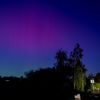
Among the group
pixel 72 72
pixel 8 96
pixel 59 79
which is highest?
Result: pixel 72 72

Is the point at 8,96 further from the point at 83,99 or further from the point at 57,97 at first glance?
the point at 83,99

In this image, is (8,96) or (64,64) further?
(64,64)

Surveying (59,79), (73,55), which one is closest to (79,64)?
(73,55)

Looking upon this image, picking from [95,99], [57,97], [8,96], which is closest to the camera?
[8,96]

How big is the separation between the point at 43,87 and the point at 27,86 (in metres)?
2.24

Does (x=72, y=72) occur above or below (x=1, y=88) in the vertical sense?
above

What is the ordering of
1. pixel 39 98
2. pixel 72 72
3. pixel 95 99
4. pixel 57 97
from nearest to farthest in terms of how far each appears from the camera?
pixel 39 98 < pixel 57 97 < pixel 95 99 < pixel 72 72

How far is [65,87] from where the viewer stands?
4094cm

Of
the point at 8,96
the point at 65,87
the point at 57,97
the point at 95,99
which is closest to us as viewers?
the point at 8,96

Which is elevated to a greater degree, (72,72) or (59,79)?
(72,72)

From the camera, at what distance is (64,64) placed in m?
85.4

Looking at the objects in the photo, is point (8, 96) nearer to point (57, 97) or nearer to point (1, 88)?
point (1, 88)

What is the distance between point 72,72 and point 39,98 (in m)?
48.0

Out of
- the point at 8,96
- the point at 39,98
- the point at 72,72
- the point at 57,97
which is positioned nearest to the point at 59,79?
the point at 57,97
